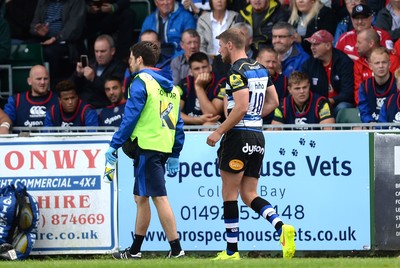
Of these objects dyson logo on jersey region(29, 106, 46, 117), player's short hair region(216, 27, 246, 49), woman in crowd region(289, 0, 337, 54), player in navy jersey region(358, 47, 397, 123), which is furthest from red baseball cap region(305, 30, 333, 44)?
player's short hair region(216, 27, 246, 49)

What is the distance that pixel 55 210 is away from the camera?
13703 millimetres

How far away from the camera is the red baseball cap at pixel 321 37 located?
632 inches

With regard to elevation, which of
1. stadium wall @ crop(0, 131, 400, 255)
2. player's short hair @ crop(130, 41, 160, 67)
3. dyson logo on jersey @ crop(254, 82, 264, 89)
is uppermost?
player's short hair @ crop(130, 41, 160, 67)

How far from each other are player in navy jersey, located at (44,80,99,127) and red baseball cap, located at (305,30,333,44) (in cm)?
326

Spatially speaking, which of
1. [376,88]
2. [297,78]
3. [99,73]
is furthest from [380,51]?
[99,73]

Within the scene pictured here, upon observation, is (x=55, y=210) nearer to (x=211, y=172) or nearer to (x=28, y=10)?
(x=211, y=172)

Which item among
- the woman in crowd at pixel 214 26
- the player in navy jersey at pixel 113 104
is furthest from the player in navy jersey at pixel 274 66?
the player in navy jersey at pixel 113 104

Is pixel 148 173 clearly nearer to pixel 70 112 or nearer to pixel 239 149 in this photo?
pixel 239 149

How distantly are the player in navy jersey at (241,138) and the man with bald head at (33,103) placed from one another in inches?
193

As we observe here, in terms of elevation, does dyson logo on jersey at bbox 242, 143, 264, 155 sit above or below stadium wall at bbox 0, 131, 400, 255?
above

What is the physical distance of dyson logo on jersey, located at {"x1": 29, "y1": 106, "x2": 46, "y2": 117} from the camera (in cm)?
1605

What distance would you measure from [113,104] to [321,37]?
3092 millimetres

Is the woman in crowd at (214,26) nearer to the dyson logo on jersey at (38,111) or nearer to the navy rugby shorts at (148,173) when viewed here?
the dyson logo on jersey at (38,111)

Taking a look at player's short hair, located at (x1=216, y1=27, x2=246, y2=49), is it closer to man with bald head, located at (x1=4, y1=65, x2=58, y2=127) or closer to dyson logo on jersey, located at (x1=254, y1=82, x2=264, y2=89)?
dyson logo on jersey, located at (x1=254, y1=82, x2=264, y2=89)
